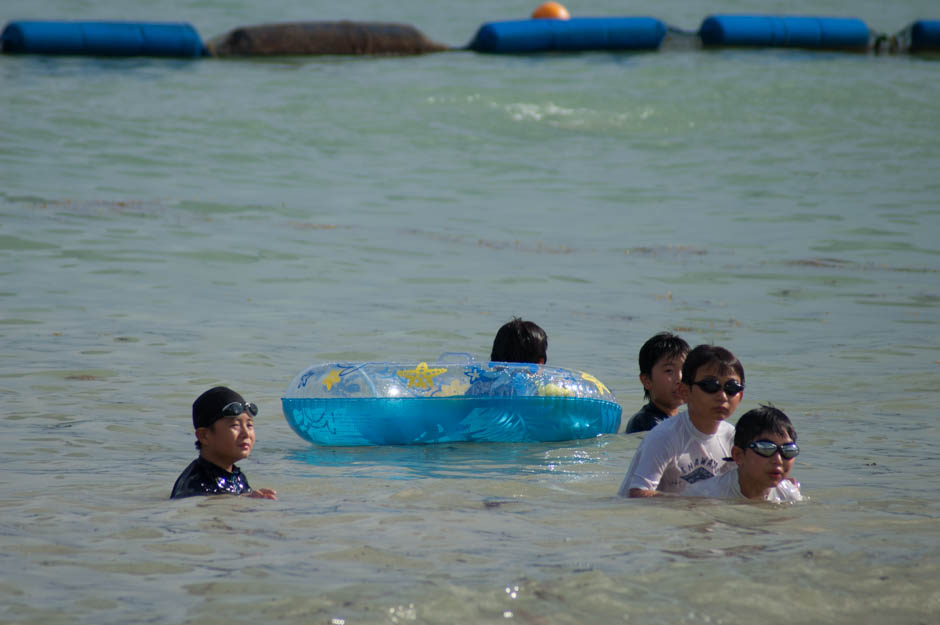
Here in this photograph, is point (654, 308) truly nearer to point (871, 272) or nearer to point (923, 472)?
point (871, 272)

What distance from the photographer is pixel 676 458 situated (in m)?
4.47

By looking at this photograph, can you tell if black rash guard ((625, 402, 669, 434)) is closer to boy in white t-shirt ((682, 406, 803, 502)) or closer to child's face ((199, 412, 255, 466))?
boy in white t-shirt ((682, 406, 803, 502))

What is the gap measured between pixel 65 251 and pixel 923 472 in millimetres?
8254

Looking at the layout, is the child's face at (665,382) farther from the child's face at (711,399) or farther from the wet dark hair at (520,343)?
the child's face at (711,399)

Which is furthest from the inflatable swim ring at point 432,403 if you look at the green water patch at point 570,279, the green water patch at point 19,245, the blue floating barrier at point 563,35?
the blue floating barrier at point 563,35

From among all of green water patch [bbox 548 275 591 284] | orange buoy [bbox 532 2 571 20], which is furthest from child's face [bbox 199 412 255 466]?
orange buoy [bbox 532 2 571 20]

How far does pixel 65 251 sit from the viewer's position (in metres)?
11.2

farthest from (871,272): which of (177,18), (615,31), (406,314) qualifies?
(177,18)

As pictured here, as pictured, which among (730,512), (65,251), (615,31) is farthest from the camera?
(615,31)

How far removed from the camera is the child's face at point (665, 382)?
5.48 m

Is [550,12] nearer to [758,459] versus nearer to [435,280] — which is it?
[435,280]

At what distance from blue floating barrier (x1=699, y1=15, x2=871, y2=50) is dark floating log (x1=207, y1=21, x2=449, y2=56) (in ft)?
18.8

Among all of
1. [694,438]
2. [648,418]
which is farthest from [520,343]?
[694,438]

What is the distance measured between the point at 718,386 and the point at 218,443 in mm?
1840
